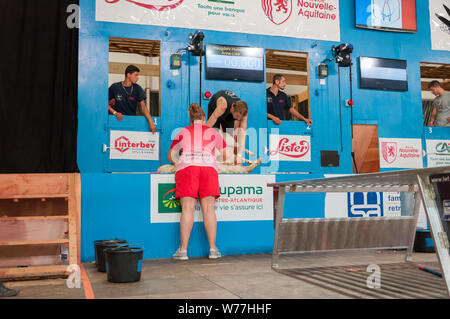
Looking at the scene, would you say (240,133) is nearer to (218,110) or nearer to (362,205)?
A: (218,110)

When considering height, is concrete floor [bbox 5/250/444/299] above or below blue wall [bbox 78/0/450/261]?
below

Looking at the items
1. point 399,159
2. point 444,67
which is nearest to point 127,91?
point 399,159

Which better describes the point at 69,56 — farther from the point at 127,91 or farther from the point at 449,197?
the point at 449,197

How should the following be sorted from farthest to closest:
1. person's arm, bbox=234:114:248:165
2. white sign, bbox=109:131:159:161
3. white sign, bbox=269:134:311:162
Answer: white sign, bbox=269:134:311:162 < white sign, bbox=109:131:159:161 < person's arm, bbox=234:114:248:165

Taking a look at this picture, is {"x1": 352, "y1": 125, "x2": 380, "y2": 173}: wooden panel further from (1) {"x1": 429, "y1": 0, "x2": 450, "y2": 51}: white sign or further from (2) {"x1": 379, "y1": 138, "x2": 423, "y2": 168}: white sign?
(1) {"x1": 429, "y1": 0, "x2": 450, "y2": 51}: white sign

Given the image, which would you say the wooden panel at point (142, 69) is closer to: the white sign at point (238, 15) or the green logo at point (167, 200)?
the white sign at point (238, 15)

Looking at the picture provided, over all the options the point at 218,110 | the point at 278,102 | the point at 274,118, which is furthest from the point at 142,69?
the point at 218,110

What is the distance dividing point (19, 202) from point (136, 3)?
3.68 metres

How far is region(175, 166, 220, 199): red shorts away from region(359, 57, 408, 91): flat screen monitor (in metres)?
4.13

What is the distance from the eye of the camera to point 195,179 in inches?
170

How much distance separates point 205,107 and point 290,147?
1.55m

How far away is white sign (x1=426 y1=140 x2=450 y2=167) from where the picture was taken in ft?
24.9

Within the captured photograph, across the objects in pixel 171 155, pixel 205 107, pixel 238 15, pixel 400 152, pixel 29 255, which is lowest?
pixel 29 255

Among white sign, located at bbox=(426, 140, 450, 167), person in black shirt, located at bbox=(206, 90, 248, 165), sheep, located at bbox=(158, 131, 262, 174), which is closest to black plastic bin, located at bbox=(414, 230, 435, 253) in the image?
sheep, located at bbox=(158, 131, 262, 174)
